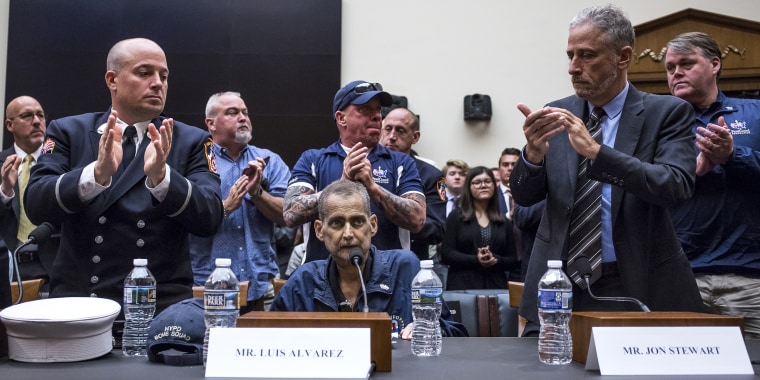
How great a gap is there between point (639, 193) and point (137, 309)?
1.37 m

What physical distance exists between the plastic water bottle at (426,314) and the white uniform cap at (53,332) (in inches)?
29.9

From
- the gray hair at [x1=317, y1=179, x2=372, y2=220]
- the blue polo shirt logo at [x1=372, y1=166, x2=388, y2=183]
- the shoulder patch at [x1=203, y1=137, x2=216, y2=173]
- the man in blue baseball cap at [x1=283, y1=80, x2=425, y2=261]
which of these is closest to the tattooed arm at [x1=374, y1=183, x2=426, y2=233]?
→ the man in blue baseball cap at [x1=283, y1=80, x2=425, y2=261]

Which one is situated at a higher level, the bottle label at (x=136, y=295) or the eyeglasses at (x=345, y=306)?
the bottle label at (x=136, y=295)

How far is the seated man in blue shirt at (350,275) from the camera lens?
247 cm

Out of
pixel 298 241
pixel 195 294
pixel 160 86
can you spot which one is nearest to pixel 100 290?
pixel 195 294

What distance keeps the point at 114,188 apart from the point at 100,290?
30 cm

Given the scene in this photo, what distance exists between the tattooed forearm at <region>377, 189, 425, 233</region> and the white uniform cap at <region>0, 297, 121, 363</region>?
1458 mm

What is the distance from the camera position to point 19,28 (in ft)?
24.8

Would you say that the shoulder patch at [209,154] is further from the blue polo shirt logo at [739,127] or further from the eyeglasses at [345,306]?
the blue polo shirt logo at [739,127]

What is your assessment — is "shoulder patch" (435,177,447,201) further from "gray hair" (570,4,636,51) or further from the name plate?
the name plate

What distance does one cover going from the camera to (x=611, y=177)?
7.06 feet

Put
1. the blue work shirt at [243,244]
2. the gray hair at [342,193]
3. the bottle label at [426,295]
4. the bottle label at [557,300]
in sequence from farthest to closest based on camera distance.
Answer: the blue work shirt at [243,244]
the gray hair at [342,193]
the bottle label at [426,295]
the bottle label at [557,300]

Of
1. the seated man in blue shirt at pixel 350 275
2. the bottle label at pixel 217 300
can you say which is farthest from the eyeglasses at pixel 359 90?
the bottle label at pixel 217 300

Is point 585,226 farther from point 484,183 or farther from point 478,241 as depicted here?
point 484,183
